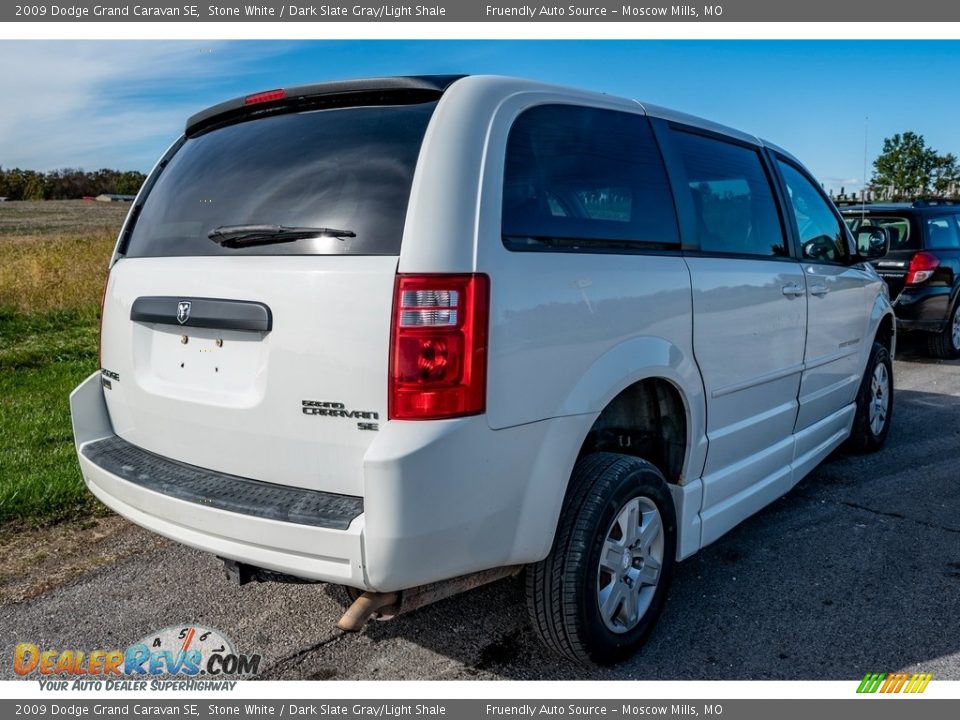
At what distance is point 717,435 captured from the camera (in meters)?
3.43

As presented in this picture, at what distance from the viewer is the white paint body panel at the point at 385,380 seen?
230 centimetres

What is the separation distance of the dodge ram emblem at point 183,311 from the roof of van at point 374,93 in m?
0.80

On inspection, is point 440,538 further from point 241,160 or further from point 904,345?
point 904,345

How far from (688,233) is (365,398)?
Result: 65.7 inches

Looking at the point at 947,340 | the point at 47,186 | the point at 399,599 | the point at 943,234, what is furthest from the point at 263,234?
the point at 47,186

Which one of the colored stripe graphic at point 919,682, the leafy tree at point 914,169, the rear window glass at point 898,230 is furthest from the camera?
the leafy tree at point 914,169

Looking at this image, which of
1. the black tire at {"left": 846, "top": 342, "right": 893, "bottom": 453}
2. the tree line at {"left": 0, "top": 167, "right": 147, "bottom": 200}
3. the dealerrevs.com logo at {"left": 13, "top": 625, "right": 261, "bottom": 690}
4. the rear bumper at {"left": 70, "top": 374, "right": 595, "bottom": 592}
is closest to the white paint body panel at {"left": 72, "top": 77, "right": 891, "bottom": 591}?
the rear bumper at {"left": 70, "top": 374, "right": 595, "bottom": 592}

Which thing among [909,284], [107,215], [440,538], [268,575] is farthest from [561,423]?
[107,215]

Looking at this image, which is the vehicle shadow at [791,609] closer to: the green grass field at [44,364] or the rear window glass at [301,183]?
the rear window glass at [301,183]

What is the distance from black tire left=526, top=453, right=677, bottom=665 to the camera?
Result: 269 cm

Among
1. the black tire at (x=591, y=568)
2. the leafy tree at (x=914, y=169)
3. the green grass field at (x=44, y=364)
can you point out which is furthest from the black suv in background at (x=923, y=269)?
the leafy tree at (x=914, y=169)

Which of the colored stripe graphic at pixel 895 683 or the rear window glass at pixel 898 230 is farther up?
the rear window glass at pixel 898 230

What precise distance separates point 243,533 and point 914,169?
96.4 feet
